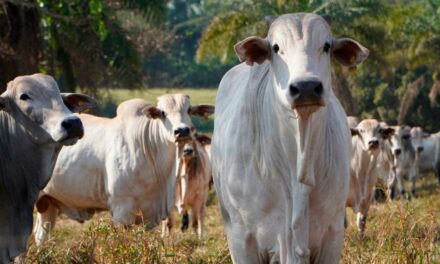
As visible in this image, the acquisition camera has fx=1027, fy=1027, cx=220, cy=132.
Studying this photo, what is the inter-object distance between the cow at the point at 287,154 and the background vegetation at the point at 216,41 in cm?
816

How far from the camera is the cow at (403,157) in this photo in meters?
22.5

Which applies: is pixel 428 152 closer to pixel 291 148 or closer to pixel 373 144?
pixel 373 144

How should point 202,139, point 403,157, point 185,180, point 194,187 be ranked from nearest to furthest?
point 185,180
point 194,187
point 202,139
point 403,157

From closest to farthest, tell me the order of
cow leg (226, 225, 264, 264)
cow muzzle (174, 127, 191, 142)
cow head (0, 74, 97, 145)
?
cow leg (226, 225, 264, 264), cow head (0, 74, 97, 145), cow muzzle (174, 127, 191, 142)

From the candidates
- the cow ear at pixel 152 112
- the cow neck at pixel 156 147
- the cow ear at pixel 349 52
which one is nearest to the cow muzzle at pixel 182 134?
the cow neck at pixel 156 147

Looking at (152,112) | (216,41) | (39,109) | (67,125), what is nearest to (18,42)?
(152,112)

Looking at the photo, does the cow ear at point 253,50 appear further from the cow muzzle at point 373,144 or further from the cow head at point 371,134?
the cow muzzle at point 373,144

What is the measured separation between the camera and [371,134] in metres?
15.7

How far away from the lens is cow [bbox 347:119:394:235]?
1433 cm

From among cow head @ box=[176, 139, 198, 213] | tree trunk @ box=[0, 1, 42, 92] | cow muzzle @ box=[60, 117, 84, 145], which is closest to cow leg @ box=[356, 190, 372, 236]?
cow head @ box=[176, 139, 198, 213]

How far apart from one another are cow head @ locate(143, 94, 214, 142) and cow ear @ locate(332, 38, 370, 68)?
217 inches

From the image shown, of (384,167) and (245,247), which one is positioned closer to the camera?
(245,247)

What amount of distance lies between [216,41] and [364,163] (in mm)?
9666

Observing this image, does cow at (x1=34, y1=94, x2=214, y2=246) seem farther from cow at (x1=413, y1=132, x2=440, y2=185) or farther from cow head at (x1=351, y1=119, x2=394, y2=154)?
cow at (x1=413, y1=132, x2=440, y2=185)
